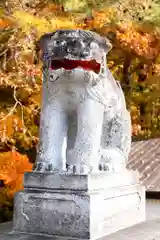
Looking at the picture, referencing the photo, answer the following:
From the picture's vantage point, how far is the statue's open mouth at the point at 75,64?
3.30 metres

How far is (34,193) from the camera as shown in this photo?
11.0ft

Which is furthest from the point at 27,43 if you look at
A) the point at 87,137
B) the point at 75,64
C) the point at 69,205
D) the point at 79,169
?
the point at 69,205

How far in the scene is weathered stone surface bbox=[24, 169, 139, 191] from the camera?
317 cm

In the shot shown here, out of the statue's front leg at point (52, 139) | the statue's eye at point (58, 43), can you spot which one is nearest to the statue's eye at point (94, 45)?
the statue's eye at point (58, 43)

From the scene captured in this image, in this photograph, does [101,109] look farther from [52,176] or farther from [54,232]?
[54,232]

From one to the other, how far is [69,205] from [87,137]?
566mm

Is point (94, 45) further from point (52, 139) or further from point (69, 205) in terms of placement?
point (69, 205)

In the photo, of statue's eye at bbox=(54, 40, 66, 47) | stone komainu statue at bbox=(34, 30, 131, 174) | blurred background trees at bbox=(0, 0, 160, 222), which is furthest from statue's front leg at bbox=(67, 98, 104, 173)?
blurred background trees at bbox=(0, 0, 160, 222)

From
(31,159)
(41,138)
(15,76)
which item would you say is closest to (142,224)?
(41,138)

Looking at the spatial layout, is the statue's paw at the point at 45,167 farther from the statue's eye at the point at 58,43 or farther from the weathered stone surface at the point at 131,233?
the statue's eye at the point at 58,43

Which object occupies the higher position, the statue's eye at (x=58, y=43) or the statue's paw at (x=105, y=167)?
the statue's eye at (x=58, y=43)

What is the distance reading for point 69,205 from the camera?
→ 3180 mm

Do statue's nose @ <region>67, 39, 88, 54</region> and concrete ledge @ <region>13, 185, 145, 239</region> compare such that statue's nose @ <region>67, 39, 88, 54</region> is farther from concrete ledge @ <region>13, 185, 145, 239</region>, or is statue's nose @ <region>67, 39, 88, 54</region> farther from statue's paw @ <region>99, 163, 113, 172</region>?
concrete ledge @ <region>13, 185, 145, 239</region>

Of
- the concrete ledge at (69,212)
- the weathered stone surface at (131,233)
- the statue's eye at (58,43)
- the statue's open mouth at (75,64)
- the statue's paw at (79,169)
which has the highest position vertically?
the statue's eye at (58,43)
